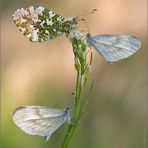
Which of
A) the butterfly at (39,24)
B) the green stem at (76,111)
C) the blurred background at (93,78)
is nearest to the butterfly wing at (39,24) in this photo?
the butterfly at (39,24)

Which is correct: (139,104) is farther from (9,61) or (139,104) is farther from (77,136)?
(9,61)

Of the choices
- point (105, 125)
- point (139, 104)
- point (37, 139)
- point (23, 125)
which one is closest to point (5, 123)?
point (37, 139)

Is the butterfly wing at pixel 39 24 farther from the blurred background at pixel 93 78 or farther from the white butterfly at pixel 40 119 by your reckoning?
the blurred background at pixel 93 78

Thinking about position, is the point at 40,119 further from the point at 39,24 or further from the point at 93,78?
the point at 93,78

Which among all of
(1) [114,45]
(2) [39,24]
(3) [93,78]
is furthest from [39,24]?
(3) [93,78]

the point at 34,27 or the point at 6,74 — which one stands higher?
the point at 34,27
